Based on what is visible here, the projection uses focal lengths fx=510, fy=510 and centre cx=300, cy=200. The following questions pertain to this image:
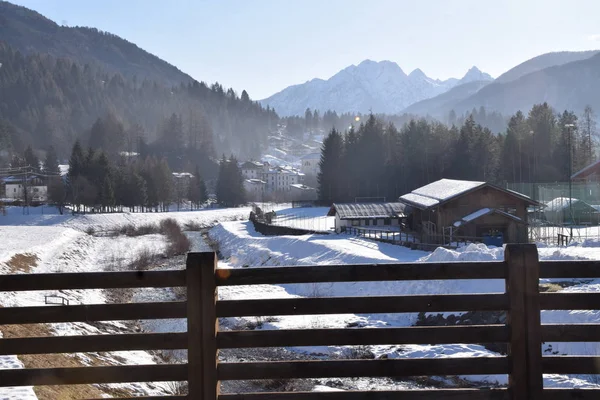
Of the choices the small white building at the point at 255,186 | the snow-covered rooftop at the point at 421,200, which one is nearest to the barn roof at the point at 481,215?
the snow-covered rooftop at the point at 421,200

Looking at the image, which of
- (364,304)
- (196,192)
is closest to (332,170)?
(196,192)

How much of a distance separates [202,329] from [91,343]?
105 cm

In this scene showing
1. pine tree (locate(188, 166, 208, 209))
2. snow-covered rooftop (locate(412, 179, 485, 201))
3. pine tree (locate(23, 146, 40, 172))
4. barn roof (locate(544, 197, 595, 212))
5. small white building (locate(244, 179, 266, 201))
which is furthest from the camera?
small white building (locate(244, 179, 266, 201))

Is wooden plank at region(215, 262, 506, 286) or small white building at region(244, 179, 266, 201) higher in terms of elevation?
small white building at region(244, 179, 266, 201)

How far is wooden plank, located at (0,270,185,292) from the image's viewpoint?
15.3 feet

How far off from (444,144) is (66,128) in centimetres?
15818

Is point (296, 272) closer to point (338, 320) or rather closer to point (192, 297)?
point (192, 297)

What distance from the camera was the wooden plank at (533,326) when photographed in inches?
176

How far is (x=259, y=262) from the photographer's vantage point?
41750 mm

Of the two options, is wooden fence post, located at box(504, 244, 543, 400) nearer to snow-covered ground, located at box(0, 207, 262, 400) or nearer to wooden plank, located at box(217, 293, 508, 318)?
wooden plank, located at box(217, 293, 508, 318)

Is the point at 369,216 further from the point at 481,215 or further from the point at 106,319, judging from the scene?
the point at 106,319

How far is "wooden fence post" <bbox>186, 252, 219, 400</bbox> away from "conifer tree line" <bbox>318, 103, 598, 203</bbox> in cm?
7920

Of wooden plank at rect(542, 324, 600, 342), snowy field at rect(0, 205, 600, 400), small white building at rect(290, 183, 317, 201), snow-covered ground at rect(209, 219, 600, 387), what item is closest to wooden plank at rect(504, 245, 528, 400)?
wooden plank at rect(542, 324, 600, 342)

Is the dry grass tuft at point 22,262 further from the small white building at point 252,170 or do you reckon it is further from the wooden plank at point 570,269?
the small white building at point 252,170
